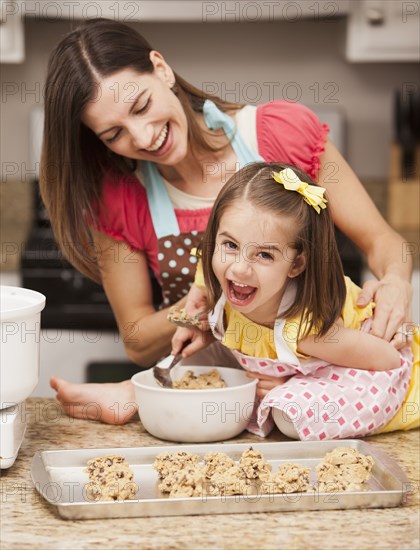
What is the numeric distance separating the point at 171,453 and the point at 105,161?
2.42ft

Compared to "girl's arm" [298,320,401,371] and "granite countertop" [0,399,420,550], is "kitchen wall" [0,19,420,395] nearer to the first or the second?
"girl's arm" [298,320,401,371]

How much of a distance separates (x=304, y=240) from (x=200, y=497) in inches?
16.5

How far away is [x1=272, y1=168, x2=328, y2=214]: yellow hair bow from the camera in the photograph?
124 cm

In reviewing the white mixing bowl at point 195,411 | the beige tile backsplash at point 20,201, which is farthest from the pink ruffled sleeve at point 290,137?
the beige tile backsplash at point 20,201

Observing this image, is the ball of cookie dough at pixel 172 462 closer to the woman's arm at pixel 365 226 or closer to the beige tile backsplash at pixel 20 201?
the woman's arm at pixel 365 226

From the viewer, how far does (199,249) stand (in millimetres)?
1383

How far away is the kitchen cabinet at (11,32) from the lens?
262 cm

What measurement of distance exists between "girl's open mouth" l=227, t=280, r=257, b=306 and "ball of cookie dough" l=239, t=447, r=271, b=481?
0.23 metres

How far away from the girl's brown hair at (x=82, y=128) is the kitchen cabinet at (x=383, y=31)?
1.14 m

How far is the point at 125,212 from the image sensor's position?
172 centimetres

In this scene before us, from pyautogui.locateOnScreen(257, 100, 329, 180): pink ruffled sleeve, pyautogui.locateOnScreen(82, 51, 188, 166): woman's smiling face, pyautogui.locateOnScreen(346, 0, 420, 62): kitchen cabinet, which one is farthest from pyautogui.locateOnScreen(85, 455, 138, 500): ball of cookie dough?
pyautogui.locateOnScreen(346, 0, 420, 62): kitchen cabinet

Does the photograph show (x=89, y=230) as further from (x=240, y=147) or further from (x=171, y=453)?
(x=171, y=453)

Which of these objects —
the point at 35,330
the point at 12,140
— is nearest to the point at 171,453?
the point at 35,330

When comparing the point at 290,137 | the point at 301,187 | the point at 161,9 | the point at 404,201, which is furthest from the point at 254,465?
the point at 404,201
